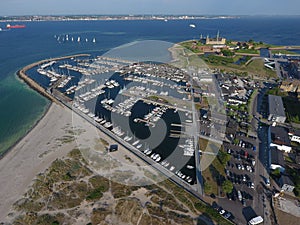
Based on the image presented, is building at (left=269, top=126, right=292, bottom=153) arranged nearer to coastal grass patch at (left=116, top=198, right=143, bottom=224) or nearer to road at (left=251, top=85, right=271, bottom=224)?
road at (left=251, top=85, right=271, bottom=224)

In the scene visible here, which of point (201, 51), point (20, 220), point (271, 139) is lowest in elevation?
point (20, 220)

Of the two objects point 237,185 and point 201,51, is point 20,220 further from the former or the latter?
point 201,51

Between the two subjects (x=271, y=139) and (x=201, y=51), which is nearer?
(x=271, y=139)

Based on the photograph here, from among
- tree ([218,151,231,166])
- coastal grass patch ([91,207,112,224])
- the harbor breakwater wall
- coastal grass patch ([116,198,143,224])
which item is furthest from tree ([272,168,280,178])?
the harbor breakwater wall

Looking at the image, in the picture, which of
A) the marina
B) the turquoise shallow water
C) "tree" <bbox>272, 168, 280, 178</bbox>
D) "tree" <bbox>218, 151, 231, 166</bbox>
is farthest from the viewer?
the turquoise shallow water

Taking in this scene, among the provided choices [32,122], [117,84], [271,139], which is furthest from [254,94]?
[32,122]

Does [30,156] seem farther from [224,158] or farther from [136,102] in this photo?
[224,158]
